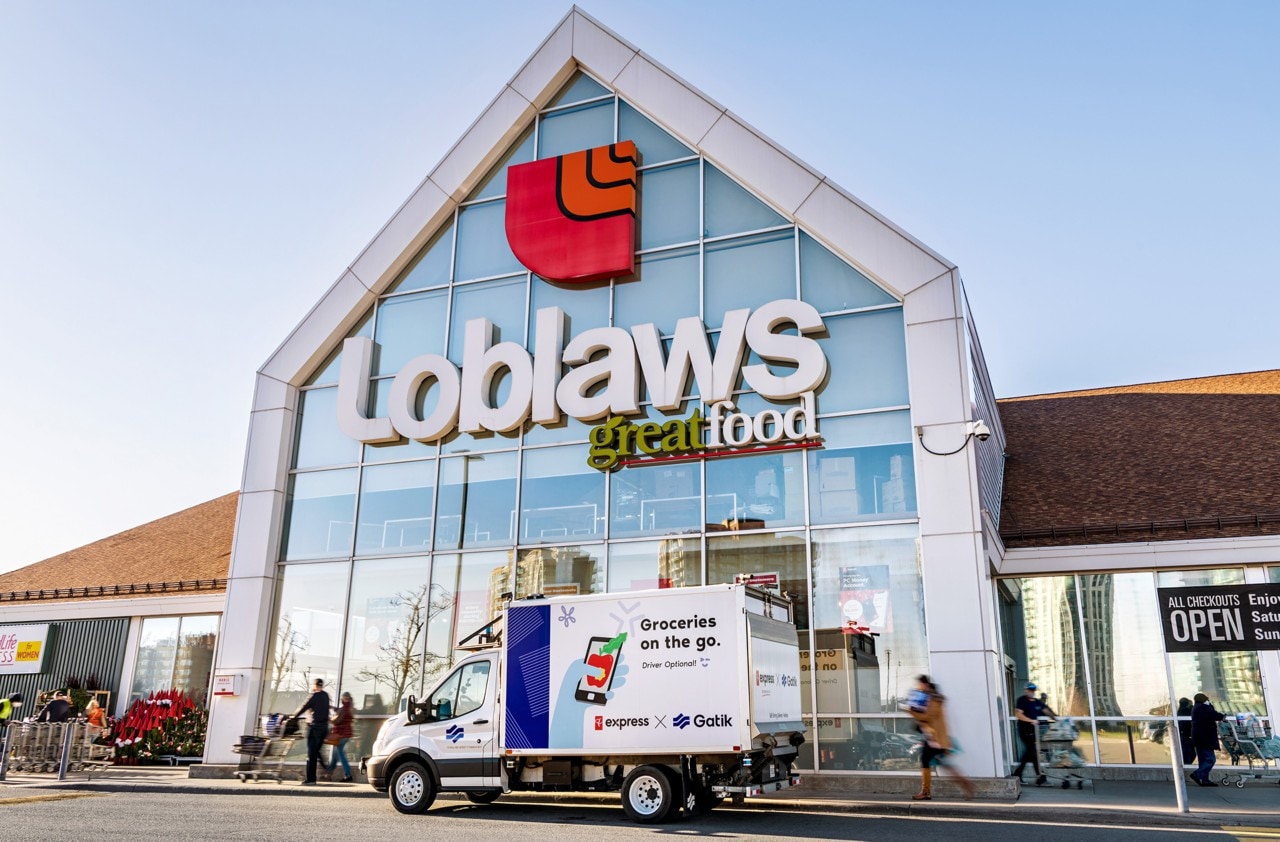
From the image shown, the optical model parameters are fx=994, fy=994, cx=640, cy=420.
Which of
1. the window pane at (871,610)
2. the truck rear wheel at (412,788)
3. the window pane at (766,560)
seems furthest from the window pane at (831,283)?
the truck rear wheel at (412,788)

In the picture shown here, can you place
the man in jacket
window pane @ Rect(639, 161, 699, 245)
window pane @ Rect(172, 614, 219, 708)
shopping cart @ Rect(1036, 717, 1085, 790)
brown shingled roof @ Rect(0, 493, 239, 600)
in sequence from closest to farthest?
the man in jacket
shopping cart @ Rect(1036, 717, 1085, 790)
window pane @ Rect(639, 161, 699, 245)
window pane @ Rect(172, 614, 219, 708)
brown shingled roof @ Rect(0, 493, 239, 600)

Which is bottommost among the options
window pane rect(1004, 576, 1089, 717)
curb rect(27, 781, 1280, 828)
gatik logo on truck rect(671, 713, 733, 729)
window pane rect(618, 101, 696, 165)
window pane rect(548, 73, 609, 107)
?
curb rect(27, 781, 1280, 828)

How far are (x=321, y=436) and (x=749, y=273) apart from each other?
31.7 feet

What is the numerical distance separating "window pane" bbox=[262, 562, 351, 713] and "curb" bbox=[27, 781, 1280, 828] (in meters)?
2.37

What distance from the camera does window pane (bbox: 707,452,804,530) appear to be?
16.9 metres

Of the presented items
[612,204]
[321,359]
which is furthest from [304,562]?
[612,204]

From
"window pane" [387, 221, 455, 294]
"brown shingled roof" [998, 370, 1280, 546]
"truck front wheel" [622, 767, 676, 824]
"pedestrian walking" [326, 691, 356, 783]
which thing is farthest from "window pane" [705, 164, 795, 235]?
"pedestrian walking" [326, 691, 356, 783]

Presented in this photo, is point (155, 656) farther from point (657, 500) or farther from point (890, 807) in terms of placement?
point (890, 807)

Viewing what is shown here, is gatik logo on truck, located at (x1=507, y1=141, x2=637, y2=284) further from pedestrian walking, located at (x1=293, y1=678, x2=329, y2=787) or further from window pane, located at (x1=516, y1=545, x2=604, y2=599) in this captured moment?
pedestrian walking, located at (x1=293, y1=678, x2=329, y2=787)

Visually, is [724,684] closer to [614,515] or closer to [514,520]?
[614,515]

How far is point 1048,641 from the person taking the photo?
18375 millimetres

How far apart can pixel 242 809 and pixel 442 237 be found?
1230 cm

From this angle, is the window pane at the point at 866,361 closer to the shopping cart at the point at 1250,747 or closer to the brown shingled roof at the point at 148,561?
the shopping cart at the point at 1250,747

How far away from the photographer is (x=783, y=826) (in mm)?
11555
